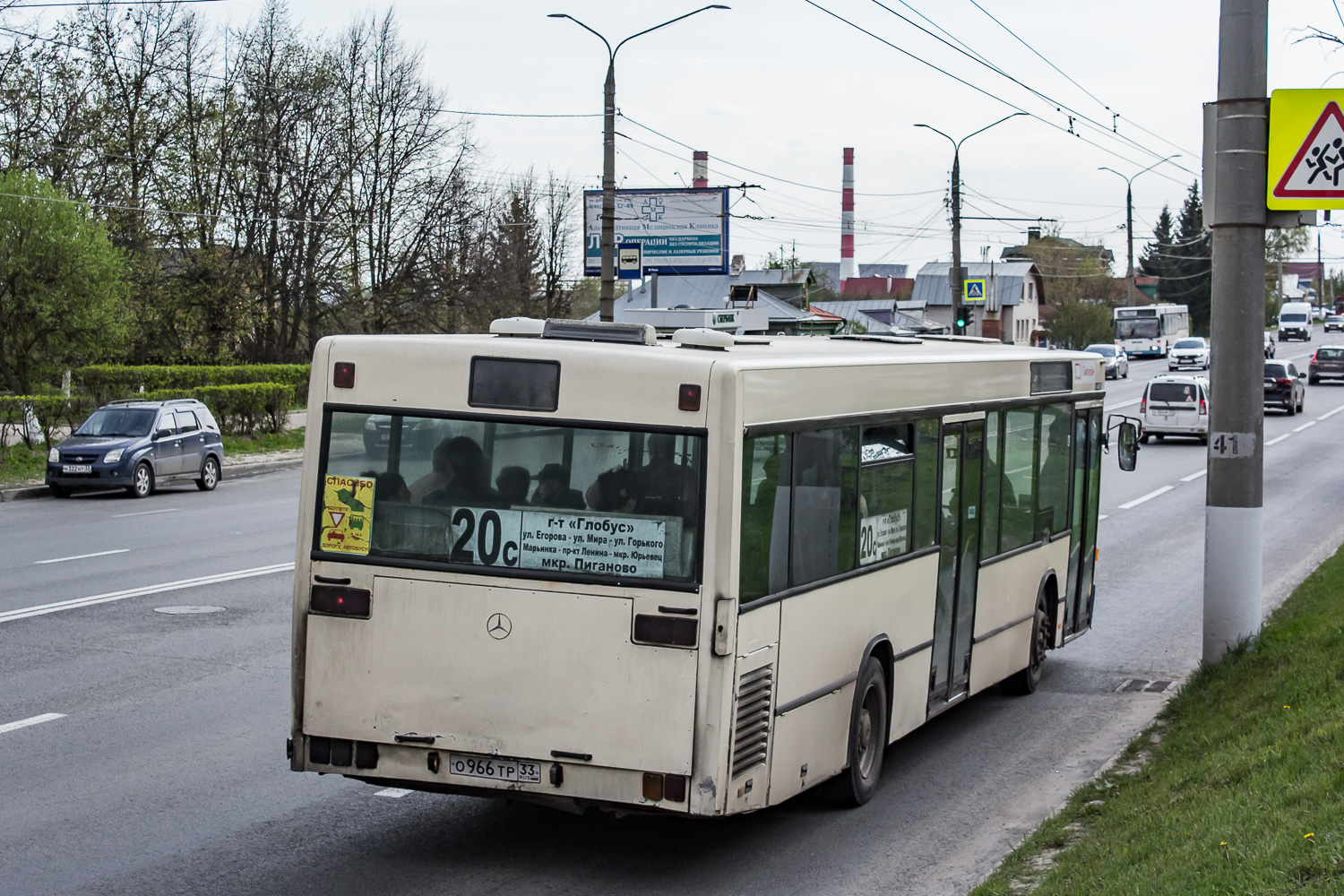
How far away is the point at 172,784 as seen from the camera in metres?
7.39

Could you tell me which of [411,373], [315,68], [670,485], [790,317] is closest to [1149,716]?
[670,485]

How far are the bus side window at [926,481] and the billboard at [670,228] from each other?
45155 millimetres

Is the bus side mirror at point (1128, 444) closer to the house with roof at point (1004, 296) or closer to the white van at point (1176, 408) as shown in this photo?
the white van at point (1176, 408)

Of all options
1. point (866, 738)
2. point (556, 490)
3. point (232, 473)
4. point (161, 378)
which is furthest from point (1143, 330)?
point (556, 490)

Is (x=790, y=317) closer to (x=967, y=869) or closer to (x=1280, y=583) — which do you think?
(x=1280, y=583)

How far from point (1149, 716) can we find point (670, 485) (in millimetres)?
5355

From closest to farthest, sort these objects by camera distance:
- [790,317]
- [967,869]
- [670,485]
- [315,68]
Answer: [670,485], [967,869], [315,68], [790,317]

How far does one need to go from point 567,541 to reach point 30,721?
14.8 feet

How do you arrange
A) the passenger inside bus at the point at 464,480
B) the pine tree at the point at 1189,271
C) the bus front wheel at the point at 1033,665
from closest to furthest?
the passenger inside bus at the point at 464,480, the bus front wheel at the point at 1033,665, the pine tree at the point at 1189,271

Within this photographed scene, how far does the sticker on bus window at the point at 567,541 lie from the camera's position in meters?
5.92

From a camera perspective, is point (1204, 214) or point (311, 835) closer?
point (311, 835)

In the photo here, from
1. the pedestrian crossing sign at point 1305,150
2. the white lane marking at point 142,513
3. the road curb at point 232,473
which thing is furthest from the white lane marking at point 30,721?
the road curb at point 232,473

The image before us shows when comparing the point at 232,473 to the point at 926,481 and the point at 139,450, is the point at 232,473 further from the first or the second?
the point at 926,481

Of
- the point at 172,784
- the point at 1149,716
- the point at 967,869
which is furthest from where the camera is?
the point at 1149,716
